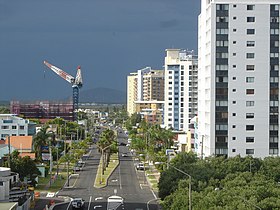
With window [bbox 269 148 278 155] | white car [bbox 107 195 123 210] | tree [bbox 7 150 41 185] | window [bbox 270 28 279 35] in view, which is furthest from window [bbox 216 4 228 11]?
white car [bbox 107 195 123 210]

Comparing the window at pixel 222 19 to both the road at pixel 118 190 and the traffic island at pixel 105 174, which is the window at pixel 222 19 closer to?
the road at pixel 118 190

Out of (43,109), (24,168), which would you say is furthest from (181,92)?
(24,168)

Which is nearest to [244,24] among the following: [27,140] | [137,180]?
[137,180]

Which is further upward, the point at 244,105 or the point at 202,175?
the point at 244,105

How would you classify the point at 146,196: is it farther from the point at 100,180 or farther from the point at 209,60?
the point at 209,60

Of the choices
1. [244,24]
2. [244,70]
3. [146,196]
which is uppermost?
[244,24]

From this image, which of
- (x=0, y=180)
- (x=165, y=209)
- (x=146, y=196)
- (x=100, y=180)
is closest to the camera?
(x=165, y=209)

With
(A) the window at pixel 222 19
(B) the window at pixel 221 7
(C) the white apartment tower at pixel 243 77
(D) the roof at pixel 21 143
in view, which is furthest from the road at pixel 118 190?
(B) the window at pixel 221 7
